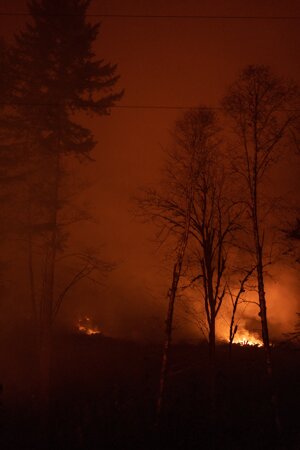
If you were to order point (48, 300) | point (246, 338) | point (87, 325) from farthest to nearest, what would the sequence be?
point (87, 325) < point (246, 338) < point (48, 300)

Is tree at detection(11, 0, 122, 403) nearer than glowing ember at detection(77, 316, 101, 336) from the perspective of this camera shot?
Yes

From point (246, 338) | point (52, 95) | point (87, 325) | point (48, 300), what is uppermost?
point (52, 95)

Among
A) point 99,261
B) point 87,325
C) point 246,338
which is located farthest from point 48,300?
point 246,338

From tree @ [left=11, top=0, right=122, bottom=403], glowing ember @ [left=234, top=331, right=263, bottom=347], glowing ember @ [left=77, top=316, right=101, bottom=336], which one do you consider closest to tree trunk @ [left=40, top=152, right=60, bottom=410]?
tree @ [left=11, top=0, right=122, bottom=403]

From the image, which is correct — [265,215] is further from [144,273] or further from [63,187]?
[144,273]

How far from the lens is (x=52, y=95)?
1636cm

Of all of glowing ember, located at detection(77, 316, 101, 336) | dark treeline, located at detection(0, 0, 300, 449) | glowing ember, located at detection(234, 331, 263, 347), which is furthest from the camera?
glowing ember, located at detection(77, 316, 101, 336)

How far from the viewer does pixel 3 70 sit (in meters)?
16.5

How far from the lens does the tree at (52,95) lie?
1627cm

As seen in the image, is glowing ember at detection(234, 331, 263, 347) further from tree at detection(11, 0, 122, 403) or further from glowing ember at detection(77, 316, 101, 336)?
tree at detection(11, 0, 122, 403)

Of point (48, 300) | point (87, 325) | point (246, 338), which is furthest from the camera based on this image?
point (87, 325)

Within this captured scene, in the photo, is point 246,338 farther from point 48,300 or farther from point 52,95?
point 52,95

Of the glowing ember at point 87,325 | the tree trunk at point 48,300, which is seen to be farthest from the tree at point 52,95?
the glowing ember at point 87,325

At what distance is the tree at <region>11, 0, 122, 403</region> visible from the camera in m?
16.3
